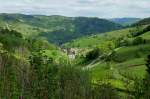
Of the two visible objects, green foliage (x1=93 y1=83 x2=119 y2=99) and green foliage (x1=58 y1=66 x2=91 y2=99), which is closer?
green foliage (x1=93 y1=83 x2=119 y2=99)

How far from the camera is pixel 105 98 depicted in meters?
154

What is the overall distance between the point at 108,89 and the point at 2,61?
2292 inches

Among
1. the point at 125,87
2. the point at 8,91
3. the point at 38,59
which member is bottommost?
the point at 125,87

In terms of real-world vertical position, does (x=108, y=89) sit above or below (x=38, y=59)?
below

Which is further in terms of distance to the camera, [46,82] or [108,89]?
[108,89]

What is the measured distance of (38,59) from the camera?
149 meters

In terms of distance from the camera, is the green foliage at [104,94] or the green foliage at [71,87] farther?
the green foliage at [71,87]

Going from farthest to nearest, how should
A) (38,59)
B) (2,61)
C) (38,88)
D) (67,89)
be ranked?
(2,61), (67,89), (38,59), (38,88)

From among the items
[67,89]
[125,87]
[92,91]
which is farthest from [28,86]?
[125,87]

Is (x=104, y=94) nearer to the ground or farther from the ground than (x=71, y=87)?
nearer to the ground

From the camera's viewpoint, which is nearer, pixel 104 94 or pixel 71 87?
pixel 104 94

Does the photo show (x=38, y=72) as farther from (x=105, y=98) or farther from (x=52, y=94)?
(x=105, y=98)

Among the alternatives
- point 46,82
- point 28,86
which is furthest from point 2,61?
point 46,82

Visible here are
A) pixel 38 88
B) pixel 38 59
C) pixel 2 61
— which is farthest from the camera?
pixel 2 61
